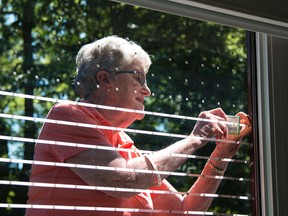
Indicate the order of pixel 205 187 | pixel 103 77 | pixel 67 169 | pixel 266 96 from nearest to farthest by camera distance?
1. pixel 67 169
2. pixel 103 77
3. pixel 205 187
4. pixel 266 96

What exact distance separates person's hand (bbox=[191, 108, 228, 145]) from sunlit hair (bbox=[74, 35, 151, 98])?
26 cm

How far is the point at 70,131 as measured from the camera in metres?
1.49

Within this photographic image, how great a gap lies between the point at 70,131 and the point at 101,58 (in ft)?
0.72

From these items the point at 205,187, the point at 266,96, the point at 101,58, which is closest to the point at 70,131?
the point at 101,58

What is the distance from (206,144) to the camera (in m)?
1.73

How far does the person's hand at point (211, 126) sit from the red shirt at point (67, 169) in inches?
11.2

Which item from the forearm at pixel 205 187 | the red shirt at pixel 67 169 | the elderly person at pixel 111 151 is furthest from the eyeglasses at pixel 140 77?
the forearm at pixel 205 187

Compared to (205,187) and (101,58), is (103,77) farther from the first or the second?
(205,187)

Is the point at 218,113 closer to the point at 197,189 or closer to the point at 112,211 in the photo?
the point at 197,189

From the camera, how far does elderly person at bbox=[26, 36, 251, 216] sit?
146 centimetres

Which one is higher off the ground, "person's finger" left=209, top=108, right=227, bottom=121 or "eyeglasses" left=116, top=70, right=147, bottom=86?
"eyeglasses" left=116, top=70, right=147, bottom=86

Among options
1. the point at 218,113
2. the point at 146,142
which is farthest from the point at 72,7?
the point at 218,113

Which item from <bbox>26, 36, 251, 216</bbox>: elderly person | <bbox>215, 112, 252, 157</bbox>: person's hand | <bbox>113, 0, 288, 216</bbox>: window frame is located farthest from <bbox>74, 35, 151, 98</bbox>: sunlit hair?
<bbox>215, 112, 252, 157</bbox>: person's hand

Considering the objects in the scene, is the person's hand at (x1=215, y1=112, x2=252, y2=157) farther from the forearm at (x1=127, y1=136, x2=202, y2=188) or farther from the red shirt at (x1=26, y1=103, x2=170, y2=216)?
the red shirt at (x1=26, y1=103, x2=170, y2=216)
